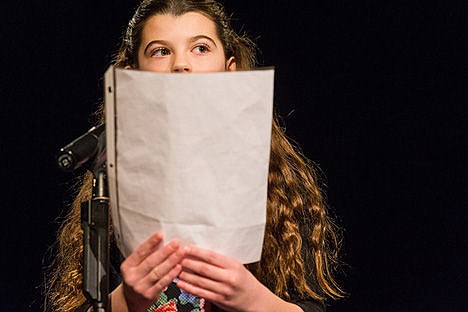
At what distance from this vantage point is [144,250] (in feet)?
3.15

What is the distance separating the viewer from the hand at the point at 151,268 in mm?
942

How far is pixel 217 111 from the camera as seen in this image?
0.91 m

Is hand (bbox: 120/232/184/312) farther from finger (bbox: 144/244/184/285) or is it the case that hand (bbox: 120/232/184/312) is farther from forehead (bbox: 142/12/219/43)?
forehead (bbox: 142/12/219/43)

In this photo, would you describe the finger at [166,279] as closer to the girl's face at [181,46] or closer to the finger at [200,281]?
the finger at [200,281]

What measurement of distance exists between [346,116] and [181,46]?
0.84 metres

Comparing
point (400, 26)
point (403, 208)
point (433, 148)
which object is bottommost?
point (403, 208)

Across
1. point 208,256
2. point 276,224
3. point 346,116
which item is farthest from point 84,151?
point 346,116

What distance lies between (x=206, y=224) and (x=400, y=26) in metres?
1.31

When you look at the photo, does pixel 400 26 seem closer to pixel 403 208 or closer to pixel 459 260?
pixel 403 208

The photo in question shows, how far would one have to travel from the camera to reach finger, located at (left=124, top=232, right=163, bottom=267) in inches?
36.9

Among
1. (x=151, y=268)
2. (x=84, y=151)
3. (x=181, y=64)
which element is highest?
(x=181, y=64)

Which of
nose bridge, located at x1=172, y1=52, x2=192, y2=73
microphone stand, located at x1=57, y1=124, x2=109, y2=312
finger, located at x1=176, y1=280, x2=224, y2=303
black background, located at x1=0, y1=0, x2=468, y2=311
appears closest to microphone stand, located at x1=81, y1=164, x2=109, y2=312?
microphone stand, located at x1=57, y1=124, x2=109, y2=312

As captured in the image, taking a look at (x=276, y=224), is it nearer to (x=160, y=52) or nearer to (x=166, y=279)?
(x=160, y=52)

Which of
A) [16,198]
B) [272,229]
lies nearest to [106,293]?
[272,229]
